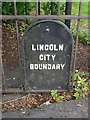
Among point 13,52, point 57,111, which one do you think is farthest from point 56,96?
point 13,52

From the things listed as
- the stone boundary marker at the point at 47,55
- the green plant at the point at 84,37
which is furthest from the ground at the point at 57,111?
the green plant at the point at 84,37

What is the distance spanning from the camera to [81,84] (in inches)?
130

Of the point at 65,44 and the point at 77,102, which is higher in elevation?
the point at 65,44

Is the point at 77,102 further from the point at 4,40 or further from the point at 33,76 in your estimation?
the point at 4,40

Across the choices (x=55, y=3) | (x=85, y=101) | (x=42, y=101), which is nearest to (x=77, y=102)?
(x=85, y=101)

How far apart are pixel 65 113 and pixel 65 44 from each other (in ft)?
2.40

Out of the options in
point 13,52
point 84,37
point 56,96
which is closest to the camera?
point 56,96

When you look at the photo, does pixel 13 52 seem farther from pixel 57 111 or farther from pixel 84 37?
pixel 57 111

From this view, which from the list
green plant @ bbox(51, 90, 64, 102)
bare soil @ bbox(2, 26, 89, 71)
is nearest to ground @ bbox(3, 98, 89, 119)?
green plant @ bbox(51, 90, 64, 102)

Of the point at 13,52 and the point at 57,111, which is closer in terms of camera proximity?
the point at 57,111

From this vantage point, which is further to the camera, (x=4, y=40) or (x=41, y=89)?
(x=4, y=40)

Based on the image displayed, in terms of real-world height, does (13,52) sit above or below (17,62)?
above

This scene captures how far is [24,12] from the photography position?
4438 mm

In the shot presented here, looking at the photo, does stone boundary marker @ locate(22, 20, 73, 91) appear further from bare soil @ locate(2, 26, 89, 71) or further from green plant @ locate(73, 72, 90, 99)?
bare soil @ locate(2, 26, 89, 71)
